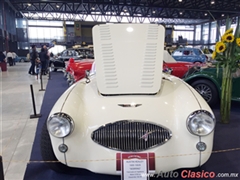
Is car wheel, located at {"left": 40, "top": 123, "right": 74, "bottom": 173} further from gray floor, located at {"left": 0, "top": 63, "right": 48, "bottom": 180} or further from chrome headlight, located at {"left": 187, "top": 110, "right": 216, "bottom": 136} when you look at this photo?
chrome headlight, located at {"left": 187, "top": 110, "right": 216, "bottom": 136}

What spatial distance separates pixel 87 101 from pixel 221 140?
7.25 feet

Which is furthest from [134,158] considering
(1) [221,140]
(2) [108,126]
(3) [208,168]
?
(1) [221,140]

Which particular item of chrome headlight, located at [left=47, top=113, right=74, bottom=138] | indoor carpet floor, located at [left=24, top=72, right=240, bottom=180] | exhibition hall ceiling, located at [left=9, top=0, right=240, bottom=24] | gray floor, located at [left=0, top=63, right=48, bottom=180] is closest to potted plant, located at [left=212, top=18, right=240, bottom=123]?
indoor carpet floor, located at [left=24, top=72, right=240, bottom=180]

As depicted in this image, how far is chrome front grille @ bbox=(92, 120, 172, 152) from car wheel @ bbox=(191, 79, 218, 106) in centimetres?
311

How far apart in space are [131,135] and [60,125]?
66 cm

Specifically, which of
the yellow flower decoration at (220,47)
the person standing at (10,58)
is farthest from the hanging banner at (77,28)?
the yellow flower decoration at (220,47)

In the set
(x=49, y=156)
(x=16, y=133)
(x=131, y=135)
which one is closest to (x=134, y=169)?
(x=131, y=135)

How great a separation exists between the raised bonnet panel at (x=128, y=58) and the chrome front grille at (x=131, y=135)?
55 cm

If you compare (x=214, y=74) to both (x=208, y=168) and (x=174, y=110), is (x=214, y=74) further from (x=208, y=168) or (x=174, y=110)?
(x=174, y=110)

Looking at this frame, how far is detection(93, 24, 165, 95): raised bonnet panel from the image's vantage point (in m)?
2.53

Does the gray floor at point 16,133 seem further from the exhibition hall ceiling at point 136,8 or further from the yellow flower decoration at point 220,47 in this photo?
the exhibition hall ceiling at point 136,8

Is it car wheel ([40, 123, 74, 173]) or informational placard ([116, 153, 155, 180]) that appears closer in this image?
informational placard ([116, 153, 155, 180])

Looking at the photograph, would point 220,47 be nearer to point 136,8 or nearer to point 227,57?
point 227,57

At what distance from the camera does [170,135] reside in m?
1.99
